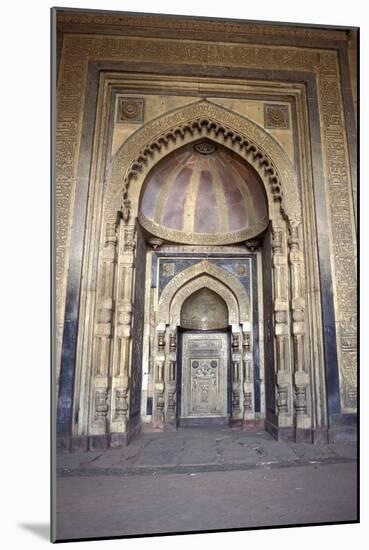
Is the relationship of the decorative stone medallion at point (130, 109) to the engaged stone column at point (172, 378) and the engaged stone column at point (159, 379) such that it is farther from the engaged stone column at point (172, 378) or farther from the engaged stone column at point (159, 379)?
the engaged stone column at point (172, 378)

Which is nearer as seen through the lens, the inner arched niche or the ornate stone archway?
the ornate stone archway

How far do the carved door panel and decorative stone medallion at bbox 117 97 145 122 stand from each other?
371 cm

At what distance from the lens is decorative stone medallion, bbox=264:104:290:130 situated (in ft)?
18.5

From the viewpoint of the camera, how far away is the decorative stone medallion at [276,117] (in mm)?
5641

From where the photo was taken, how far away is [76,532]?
2.64 m

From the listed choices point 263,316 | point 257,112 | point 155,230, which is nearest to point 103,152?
point 155,230

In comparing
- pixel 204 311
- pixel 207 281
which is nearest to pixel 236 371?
pixel 204 311

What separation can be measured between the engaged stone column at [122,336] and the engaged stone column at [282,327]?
2.04m

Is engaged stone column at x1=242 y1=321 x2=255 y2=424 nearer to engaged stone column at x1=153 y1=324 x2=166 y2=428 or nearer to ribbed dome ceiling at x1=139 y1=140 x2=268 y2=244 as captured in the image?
engaged stone column at x1=153 y1=324 x2=166 y2=428

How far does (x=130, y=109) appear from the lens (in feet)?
18.1

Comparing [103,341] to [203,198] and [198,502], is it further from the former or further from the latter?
[203,198]

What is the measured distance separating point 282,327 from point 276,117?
314 cm

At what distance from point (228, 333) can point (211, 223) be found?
2.00 m

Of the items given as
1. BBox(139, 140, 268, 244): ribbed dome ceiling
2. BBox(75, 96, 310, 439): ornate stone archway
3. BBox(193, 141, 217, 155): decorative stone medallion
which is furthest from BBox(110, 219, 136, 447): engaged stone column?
BBox(193, 141, 217, 155): decorative stone medallion
